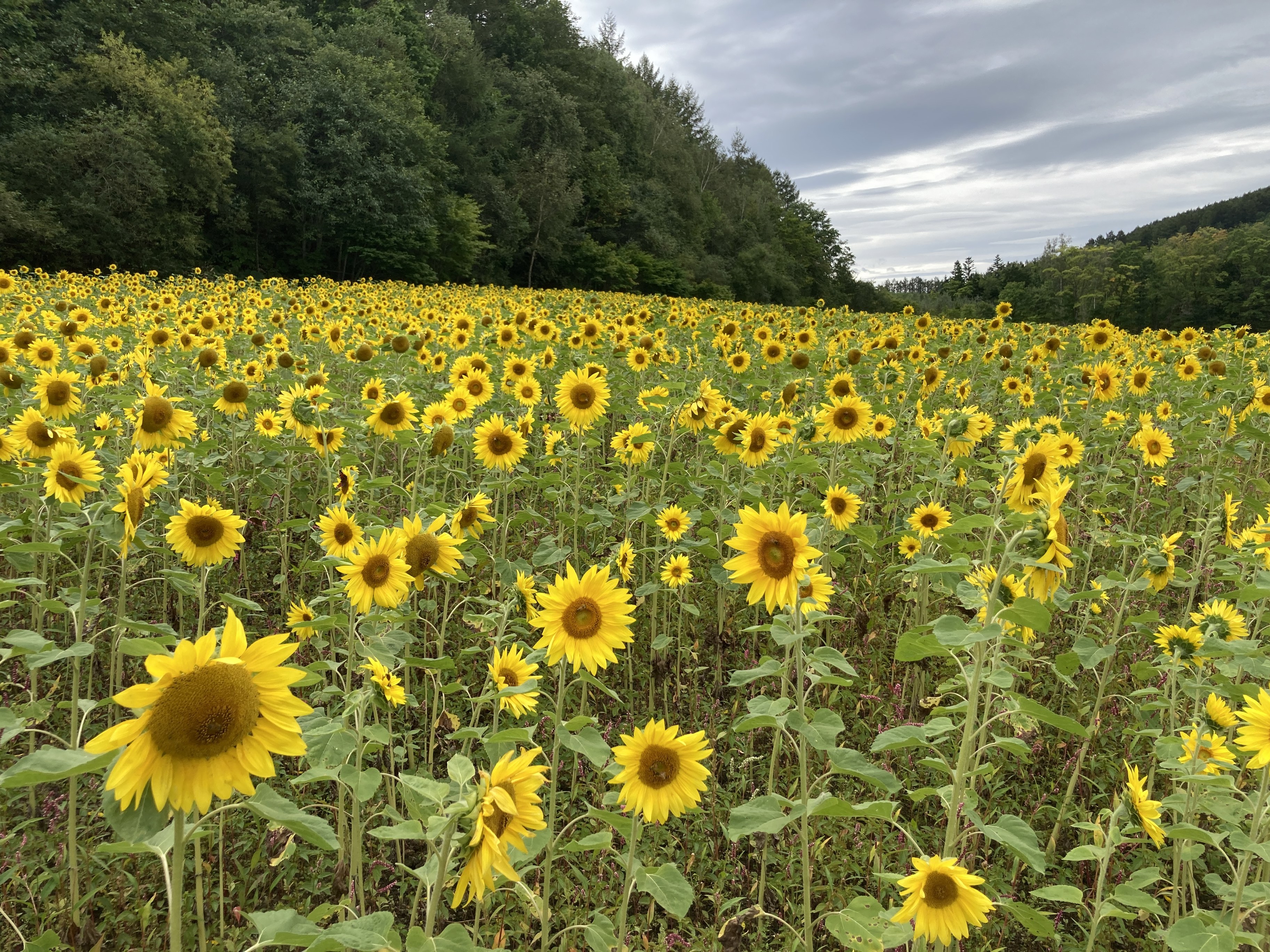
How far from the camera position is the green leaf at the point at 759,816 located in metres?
1.69

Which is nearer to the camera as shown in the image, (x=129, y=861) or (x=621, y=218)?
(x=129, y=861)

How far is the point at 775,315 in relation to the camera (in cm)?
1231

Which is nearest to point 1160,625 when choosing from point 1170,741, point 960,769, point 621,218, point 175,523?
point 1170,741

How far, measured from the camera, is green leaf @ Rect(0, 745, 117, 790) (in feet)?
3.28

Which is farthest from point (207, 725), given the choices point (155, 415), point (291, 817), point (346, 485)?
point (155, 415)

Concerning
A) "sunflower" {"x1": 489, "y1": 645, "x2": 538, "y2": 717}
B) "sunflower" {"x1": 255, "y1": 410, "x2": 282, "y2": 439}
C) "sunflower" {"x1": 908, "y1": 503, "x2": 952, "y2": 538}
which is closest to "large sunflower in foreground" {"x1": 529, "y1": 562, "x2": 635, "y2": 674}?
"sunflower" {"x1": 489, "y1": 645, "x2": 538, "y2": 717}

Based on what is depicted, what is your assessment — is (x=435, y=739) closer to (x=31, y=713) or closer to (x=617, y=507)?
(x=31, y=713)

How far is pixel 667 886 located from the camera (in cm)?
161

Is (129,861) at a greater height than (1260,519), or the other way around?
(1260,519)

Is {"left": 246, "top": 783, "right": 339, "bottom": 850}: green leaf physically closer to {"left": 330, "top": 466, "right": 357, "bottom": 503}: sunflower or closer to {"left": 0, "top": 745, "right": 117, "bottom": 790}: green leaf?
{"left": 0, "top": 745, "right": 117, "bottom": 790}: green leaf

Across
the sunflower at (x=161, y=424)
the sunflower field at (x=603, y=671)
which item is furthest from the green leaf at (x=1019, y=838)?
the sunflower at (x=161, y=424)

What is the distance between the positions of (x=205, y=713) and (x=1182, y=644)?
294 centimetres

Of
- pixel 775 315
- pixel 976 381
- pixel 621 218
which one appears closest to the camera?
pixel 976 381

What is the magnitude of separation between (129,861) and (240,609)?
155 cm
